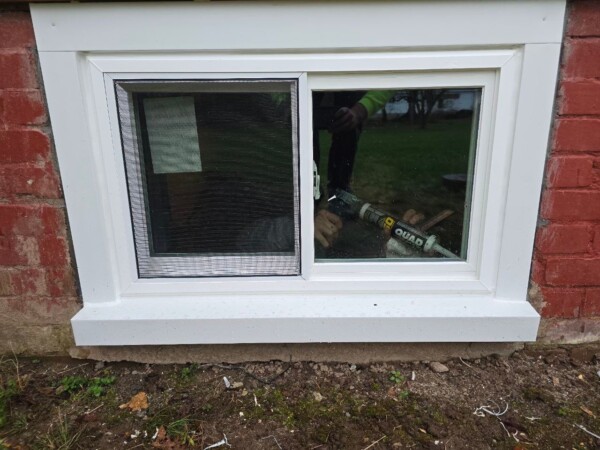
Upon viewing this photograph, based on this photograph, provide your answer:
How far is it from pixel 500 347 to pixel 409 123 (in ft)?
3.45

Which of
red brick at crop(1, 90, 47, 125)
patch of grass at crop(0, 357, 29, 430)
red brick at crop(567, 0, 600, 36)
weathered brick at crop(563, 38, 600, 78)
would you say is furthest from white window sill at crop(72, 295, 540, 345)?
red brick at crop(567, 0, 600, 36)

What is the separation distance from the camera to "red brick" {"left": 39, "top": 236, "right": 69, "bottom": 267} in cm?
173

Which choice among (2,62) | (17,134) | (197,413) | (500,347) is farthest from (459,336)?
(2,62)

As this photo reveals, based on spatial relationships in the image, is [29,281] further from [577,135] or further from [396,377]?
[577,135]

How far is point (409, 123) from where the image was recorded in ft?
5.67

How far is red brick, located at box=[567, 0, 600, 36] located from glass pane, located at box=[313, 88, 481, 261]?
37 centimetres

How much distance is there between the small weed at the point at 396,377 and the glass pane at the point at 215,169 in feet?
2.01

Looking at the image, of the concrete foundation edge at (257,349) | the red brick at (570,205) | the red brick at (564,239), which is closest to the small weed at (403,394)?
the concrete foundation edge at (257,349)

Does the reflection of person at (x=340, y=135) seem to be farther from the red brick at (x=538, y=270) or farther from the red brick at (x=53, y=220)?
the red brick at (x=53, y=220)

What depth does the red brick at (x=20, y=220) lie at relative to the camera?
1689 mm

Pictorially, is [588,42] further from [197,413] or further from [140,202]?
[197,413]

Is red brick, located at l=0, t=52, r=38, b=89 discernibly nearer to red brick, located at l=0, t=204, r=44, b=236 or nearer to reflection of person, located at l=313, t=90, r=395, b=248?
red brick, located at l=0, t=204, r=44, b=236

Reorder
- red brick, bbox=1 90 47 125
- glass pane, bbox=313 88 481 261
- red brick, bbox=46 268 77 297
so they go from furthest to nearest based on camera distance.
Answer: red brick, bbox=46 268 77 297 < glass pane, bbox=313 88 481 261 < red brick, bbox=1 90 47 125

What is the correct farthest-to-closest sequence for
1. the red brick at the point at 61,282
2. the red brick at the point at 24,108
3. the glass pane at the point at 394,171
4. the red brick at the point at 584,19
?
the red brick at the point at 61,282 < the glass pane at the point at 394,171 < the red brick at the point at 24,108 < the red brick at the point at 584,19
